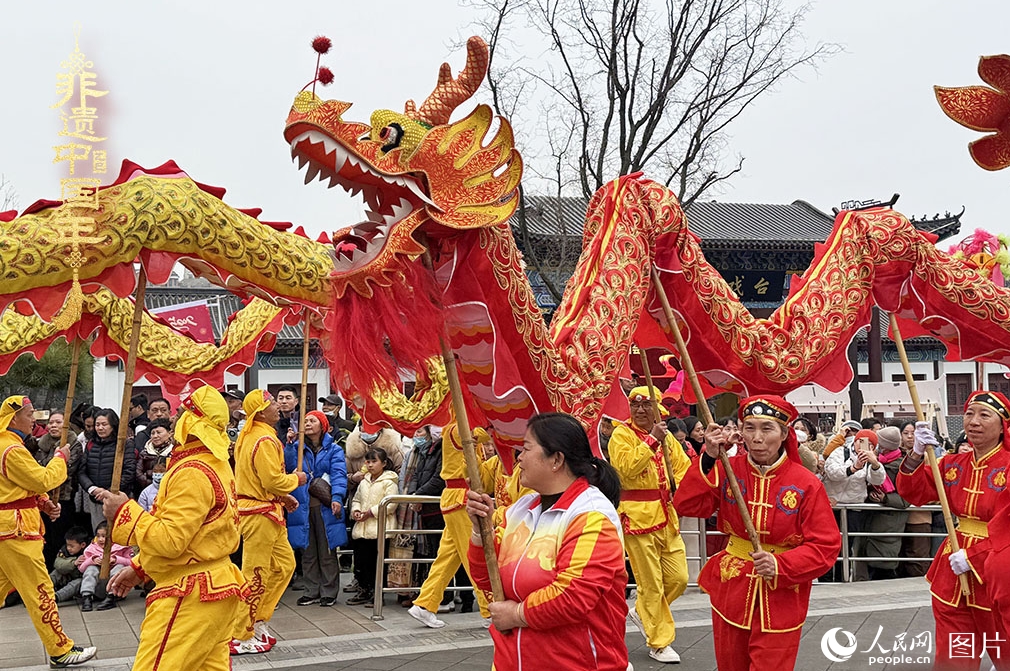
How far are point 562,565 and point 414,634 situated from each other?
4225mm

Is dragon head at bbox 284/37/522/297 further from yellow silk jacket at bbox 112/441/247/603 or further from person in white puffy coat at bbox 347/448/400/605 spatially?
person in white puffy coat at bbox 347/448/400/605

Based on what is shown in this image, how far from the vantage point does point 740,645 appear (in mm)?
4152

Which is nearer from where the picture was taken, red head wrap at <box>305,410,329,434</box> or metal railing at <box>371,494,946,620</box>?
metal railing at <box>371,494,946,620</box>

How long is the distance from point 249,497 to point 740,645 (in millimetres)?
3597

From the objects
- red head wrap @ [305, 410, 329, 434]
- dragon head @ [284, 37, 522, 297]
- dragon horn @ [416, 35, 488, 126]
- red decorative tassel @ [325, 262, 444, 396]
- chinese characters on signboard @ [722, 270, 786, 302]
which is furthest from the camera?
chinese characters on signboard @ [722, 270, 786, 302]

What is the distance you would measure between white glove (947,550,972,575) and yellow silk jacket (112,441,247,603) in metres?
3.43

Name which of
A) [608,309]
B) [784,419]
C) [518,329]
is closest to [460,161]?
[518,329]

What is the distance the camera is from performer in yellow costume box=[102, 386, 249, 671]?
157 inches

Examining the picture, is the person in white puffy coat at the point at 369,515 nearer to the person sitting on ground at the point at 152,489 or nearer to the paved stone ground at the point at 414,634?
the paved stone ground at the point at 414,634

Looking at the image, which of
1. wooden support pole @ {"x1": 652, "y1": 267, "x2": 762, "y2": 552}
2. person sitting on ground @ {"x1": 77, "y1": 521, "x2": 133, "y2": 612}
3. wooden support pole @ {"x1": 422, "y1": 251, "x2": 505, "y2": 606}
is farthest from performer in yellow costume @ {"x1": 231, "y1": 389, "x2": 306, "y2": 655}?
wooden support pole @ {"x1": 422, "y1": 251, "x2": 505, "y2": 606}

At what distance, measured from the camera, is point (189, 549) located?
4082 mm

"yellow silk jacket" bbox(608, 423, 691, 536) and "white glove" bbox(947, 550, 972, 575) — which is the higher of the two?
"yellow silk jacket" bbox(608, 423, 691, 536)

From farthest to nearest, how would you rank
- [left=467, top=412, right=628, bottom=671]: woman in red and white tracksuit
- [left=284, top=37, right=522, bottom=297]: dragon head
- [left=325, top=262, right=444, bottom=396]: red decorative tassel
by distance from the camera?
[left=325, top=262, right=444, bottom=396]: red decorative tassel, [left=284, top=37, right=522, bottom=297]: dragon head, [left=467, top=412, right=628, bottom=671]: woman in red and white tracksuit

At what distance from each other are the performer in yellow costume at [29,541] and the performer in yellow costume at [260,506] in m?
1.04
